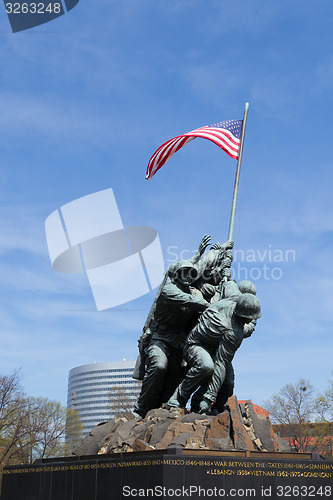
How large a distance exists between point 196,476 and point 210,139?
8.65 metres

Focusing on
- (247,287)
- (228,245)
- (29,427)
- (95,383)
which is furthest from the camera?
(95,383)

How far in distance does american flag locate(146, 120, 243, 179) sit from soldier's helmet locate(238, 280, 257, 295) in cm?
444

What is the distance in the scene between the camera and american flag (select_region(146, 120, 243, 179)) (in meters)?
14.6

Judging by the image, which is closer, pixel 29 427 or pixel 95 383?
pixel 29 427

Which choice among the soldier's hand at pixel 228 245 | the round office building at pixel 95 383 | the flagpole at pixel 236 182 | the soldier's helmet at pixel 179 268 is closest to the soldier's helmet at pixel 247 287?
the soldier's helmet at pixel 179 268

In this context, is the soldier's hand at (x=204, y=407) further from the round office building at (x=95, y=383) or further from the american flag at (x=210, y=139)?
the round office building at (x=95, y=383)

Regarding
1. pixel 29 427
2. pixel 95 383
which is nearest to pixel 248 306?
pixel 29 427

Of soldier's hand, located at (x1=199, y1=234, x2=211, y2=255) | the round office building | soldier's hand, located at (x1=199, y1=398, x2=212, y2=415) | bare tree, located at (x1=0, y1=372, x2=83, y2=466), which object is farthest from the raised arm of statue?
the round office building

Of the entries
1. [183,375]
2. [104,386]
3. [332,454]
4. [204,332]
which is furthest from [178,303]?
[104,386]

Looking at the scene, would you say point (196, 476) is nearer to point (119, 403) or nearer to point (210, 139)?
point (210, 139)

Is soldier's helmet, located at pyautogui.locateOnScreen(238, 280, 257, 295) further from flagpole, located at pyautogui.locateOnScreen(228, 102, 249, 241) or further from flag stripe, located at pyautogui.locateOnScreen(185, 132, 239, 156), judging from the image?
flag stripe, located at pyautogui.locateOnScreen(185, 132, 239, 156)

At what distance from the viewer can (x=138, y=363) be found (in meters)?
11.8

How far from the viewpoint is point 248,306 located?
1014 centimetres

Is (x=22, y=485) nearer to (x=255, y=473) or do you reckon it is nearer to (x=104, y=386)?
(x=255, y=473)
